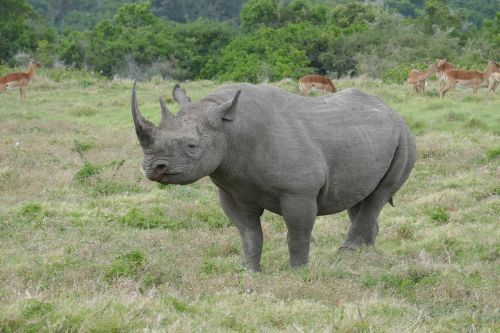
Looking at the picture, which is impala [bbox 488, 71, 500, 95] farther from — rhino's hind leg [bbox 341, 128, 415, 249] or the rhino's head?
the rhino's head

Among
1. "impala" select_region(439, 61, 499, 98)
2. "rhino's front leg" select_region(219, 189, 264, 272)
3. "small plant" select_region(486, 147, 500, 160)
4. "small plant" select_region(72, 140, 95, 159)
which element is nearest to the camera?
"rhino's front leg" select_region(219, 189, 264, 272)

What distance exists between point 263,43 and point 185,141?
1329 inches

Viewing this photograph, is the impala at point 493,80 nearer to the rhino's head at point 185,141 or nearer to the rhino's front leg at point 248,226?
the rhino's front leg at point 248,226

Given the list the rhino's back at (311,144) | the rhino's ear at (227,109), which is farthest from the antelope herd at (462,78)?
the rhino's ear at (227,109)

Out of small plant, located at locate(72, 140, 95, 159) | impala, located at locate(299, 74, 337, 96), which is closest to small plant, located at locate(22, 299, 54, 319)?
small plant, located at locate(72, 140, 95, 159)

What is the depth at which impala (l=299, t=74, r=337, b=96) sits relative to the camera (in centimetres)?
2434

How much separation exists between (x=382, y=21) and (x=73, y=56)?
1563cm

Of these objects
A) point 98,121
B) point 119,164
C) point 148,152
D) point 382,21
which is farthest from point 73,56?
point 148,152

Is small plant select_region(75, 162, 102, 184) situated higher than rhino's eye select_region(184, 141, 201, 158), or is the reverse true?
rhino's eye select_region(184, 141, 201, 158)

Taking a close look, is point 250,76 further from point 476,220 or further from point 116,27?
point 476,220

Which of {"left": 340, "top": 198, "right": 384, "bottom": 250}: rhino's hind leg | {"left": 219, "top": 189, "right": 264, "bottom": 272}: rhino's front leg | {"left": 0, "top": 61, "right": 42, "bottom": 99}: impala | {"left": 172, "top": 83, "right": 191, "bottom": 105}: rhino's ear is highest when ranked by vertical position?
{"left": 172, "top": 83, "right": 191, "bottom": 105}: rhino's ear

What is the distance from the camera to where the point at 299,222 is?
24.0 feet

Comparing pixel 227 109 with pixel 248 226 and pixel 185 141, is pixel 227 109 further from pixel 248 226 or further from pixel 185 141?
pixel 248 226

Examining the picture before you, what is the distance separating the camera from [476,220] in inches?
404
